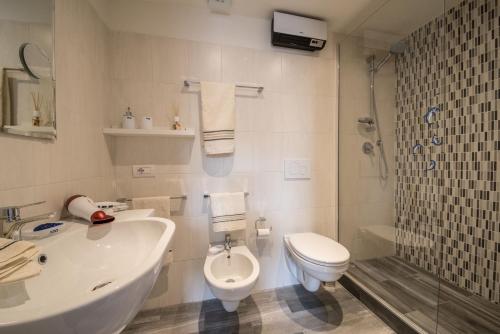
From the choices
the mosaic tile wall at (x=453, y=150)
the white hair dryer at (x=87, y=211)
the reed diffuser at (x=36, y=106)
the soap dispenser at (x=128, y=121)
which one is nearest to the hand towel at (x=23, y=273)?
the white hair dryer at (x=87, y=211)

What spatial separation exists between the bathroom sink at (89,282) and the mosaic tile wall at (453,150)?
77.5 inches

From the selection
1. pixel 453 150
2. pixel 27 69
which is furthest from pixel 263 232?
pixel 453 150

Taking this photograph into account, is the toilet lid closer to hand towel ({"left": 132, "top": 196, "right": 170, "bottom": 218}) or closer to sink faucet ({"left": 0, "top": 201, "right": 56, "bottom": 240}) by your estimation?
hand towel ({"left": 132, "top": 196, "right": 170, "bottom": 218})

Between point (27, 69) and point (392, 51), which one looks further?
point (392, 51)

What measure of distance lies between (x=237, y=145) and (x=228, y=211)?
20.2 inches

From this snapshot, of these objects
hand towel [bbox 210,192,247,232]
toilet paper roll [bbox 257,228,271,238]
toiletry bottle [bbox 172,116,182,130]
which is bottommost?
toilet paper roll [bbox 257,228,271,238]

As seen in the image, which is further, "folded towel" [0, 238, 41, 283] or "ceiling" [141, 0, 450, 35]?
"ceiling" [141, 0, 450, 35]

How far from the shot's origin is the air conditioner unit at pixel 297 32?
1522 mm

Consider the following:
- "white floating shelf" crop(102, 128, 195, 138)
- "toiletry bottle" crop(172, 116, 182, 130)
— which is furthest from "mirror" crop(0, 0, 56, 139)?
"toiletry bottle" crop(172, 116, 182, 130)

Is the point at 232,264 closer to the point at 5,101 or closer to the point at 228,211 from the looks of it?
the point at 228,211

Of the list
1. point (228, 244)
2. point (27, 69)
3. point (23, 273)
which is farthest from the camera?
point (228, 244)

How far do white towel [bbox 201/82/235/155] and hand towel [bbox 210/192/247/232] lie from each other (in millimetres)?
336

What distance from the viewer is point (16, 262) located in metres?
0.46

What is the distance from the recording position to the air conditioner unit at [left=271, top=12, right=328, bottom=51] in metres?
1.52
